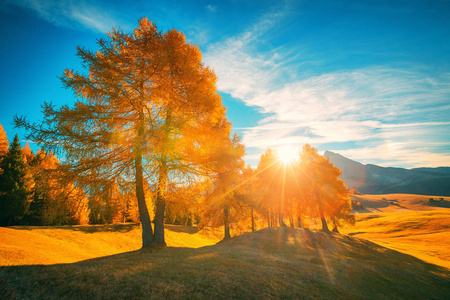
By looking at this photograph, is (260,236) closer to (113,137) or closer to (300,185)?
(300,185)

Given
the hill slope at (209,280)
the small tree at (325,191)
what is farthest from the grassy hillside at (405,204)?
the hill slope at (209,280)

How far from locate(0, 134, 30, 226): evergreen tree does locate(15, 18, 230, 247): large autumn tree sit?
1036 inches

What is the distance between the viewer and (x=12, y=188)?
2623cm

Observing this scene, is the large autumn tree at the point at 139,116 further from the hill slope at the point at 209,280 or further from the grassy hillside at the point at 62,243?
the grassy hillside at the point at 62,243

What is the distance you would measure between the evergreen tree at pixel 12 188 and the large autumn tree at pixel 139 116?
26302 mm

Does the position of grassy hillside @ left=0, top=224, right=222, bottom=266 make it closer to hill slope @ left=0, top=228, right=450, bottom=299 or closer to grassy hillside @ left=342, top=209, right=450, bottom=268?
hill slope @ left=0, top=228, right=450, bottom=299

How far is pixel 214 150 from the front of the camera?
12.6 meters

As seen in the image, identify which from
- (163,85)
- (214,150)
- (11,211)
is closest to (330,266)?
(214,150)

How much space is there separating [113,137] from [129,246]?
17215 mm

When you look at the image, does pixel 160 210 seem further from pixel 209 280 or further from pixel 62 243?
pixel 62 243

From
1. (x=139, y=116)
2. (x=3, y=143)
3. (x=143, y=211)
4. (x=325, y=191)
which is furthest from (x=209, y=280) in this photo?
(x=3, y=143)

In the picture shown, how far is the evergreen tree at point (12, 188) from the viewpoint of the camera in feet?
84.3

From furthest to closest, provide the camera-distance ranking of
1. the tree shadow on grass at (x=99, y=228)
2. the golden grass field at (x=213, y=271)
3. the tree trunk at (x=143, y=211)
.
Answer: the tree shadow on grass at (x=99, y=228)
the tree trunk at (x=143, y=211)
the golden grass field at (x=213, y=271)

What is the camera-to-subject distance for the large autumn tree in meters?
8.91
